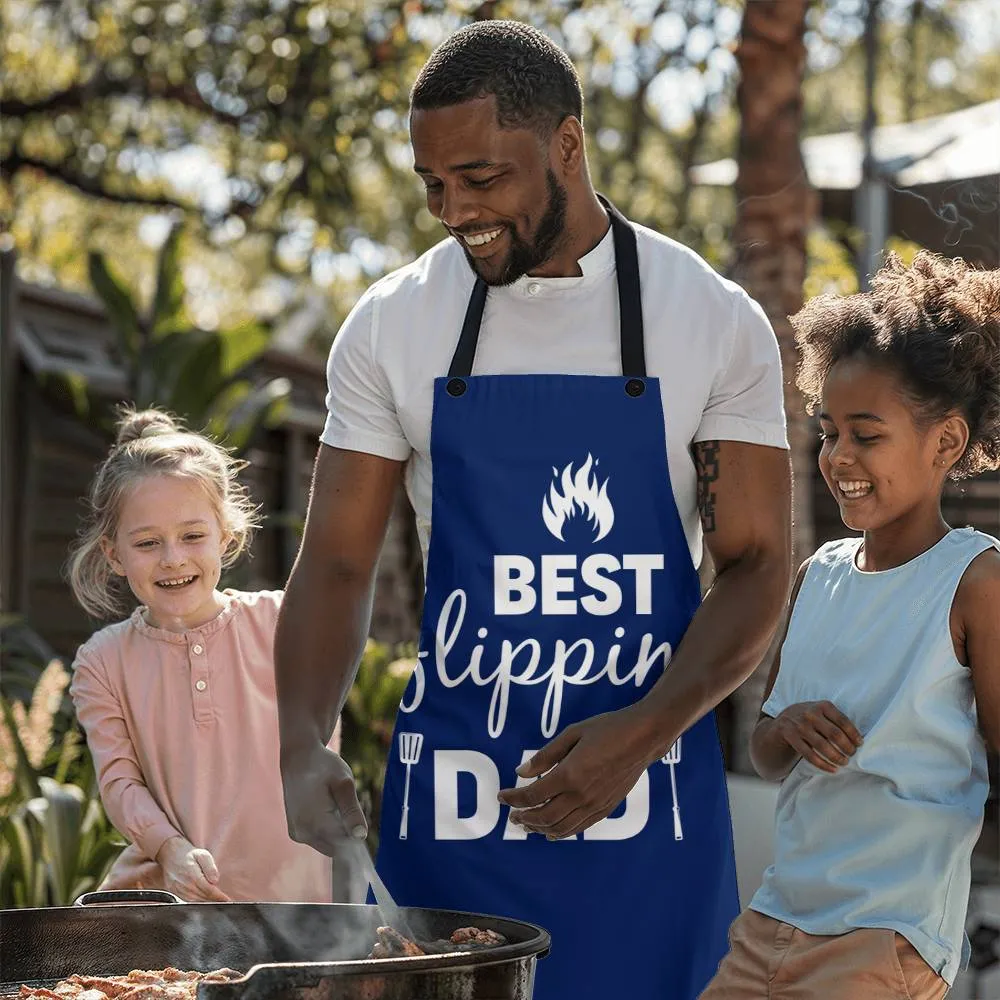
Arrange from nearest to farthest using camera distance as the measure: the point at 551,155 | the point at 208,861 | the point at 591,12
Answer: the point at 551,155
the point at 208,861
the point at 591,12

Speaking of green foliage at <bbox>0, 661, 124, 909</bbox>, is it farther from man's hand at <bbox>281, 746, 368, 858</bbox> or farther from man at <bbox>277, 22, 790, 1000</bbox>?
man's hand at <bbox>281, 746, 368, 858</bbox>

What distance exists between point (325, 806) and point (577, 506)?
56cm

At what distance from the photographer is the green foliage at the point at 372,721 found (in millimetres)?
5754

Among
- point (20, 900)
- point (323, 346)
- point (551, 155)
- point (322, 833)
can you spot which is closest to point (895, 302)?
point (551, 155)

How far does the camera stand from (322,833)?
2115 mm

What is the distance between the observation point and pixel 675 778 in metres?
2.40

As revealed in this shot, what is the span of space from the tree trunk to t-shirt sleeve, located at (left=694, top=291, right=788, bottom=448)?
3.83 metres

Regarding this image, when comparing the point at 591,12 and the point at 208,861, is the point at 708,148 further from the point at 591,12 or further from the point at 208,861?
the point at 208,861

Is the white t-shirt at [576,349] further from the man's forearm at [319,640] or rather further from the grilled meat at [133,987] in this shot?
the grilled meat at [133,987]

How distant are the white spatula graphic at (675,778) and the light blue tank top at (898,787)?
0.18 metres

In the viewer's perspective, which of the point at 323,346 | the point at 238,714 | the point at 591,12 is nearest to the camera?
the point at 238,714

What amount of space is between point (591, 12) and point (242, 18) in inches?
79.0

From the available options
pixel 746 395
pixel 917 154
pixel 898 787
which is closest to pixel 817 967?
pixel 898 787

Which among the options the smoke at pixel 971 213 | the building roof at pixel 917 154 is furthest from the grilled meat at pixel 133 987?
the building roof at pixel 917 154
